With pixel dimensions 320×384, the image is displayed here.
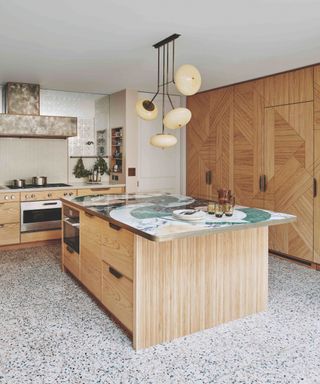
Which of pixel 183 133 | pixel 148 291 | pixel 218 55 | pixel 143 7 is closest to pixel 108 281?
pixel 148 291

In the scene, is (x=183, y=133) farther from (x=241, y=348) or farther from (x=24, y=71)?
(x=241, y=348)

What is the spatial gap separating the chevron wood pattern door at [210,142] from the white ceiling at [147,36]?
2.65ft

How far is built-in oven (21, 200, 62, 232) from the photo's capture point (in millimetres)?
5273

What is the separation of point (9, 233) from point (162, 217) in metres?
3.28

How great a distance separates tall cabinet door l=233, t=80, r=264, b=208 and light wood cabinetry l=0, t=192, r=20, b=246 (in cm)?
325

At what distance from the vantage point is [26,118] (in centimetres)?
534

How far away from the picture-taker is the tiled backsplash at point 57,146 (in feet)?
18.8

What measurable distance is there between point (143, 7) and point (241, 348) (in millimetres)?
2576

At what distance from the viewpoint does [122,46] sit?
3.67 m

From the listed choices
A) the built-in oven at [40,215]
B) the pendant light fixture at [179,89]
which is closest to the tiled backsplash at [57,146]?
the built-in oven at [40,215]

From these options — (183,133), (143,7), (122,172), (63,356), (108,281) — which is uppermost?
(143,7)

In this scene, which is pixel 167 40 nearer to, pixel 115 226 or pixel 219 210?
pixel 219 210

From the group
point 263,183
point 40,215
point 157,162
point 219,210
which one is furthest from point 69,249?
point 157,162

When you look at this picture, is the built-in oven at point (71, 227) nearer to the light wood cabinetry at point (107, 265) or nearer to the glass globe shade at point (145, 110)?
the light wood cabinetry at point (107, 265)
